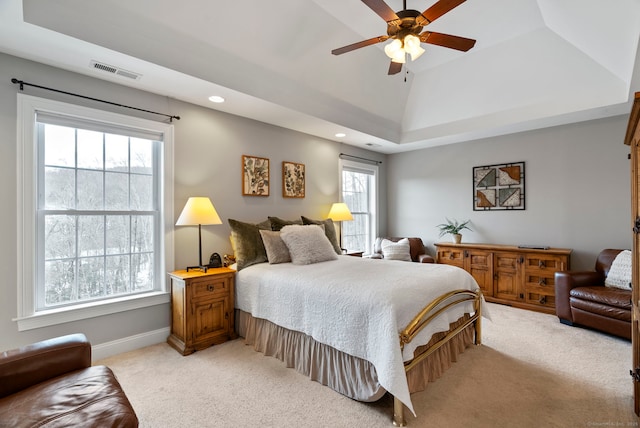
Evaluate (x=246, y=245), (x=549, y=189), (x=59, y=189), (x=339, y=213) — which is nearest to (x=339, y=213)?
(x=339, y=213)

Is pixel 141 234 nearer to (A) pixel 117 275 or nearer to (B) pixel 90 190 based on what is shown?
(A) pixel 117 275

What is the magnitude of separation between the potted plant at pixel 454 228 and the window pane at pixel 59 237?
494 cm

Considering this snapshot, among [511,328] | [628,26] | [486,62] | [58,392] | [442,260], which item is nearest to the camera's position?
[58,392]

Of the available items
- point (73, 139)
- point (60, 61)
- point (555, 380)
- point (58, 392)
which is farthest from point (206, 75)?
point (555, 380)

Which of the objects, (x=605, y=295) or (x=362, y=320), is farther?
(x=605, y=295)

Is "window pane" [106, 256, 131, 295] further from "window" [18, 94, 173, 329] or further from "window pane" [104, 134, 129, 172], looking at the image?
"window pane" [104, 134, 129, 172]

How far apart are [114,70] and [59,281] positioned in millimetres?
1884

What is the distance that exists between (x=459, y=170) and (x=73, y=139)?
5.20 m

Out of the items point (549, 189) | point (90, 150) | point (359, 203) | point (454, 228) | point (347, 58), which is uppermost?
point (347, 58)

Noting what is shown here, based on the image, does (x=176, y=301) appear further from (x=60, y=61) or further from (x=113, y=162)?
(x=60, y=61)

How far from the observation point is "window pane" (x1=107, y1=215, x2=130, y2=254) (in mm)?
2984

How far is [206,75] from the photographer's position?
113 inches

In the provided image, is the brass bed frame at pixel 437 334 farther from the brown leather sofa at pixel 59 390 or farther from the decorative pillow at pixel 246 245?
the brown leather sofa at pixel 59 390

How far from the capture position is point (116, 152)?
119 inches
